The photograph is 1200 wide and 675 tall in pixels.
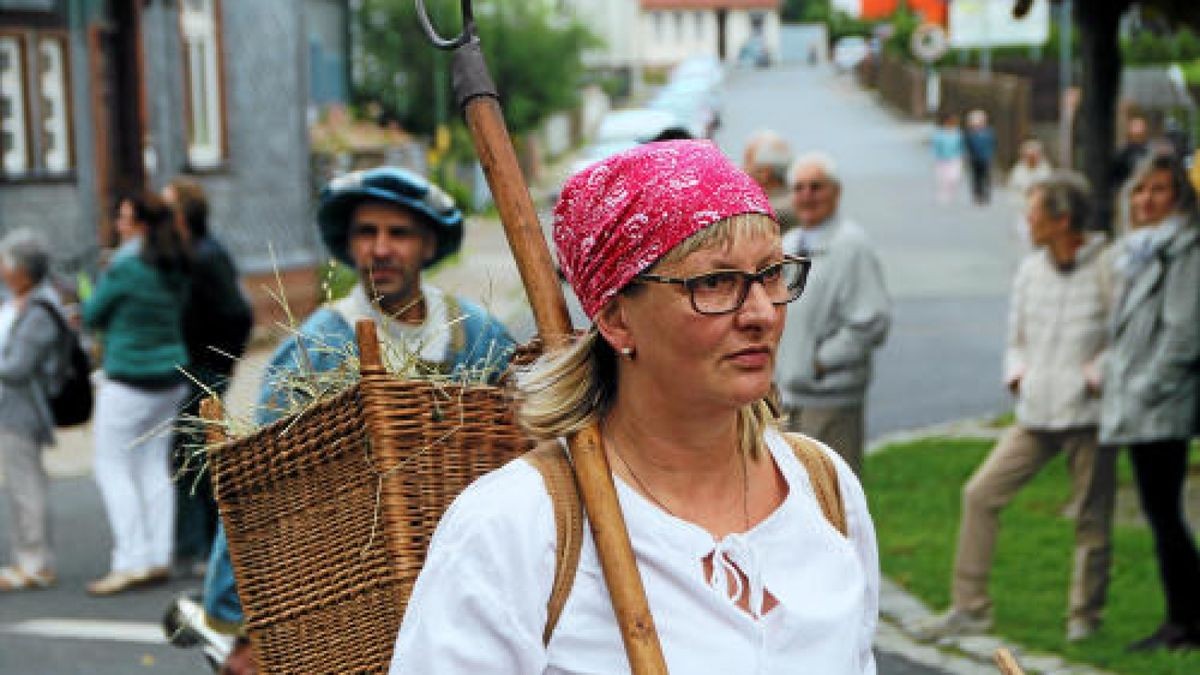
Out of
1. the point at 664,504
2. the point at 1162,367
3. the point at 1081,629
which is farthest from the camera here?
the point at 1081,629

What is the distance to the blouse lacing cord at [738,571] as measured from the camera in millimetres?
2578

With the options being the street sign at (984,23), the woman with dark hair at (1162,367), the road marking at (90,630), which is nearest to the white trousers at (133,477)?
the road marking at (90,630)

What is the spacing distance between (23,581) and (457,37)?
7.67m

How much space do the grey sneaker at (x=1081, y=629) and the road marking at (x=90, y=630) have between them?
11.5 feet

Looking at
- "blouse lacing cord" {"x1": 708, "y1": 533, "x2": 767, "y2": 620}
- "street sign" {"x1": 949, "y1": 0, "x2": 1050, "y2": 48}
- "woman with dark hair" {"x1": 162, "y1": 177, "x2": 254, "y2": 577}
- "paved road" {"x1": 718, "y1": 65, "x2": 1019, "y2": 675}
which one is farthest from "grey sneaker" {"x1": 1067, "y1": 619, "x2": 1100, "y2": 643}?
"street sign" {"x1": 949, "y1": 0, "x2": 1050, "y2": 48}

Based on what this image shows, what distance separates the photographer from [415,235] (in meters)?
5.35

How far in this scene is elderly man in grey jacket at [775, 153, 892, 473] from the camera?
8.09 metres

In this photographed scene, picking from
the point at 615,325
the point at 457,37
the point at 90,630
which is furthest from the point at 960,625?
the point at 615,325

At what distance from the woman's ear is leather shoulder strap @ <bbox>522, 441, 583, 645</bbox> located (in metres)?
0.18

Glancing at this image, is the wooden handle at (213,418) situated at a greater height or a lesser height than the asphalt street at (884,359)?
greater

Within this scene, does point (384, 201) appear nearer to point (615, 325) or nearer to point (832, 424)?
point (615, 325)

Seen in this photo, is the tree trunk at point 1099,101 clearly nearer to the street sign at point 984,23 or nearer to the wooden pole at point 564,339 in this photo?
the wooden pole at point 564,339

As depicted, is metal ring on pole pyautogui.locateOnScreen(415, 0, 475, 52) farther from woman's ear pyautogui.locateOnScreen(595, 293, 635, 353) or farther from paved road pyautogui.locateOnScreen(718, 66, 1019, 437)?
paved road pyautogui.locateOnScreen(718, 66, 1019, 437)

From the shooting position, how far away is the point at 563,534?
8.25ft
